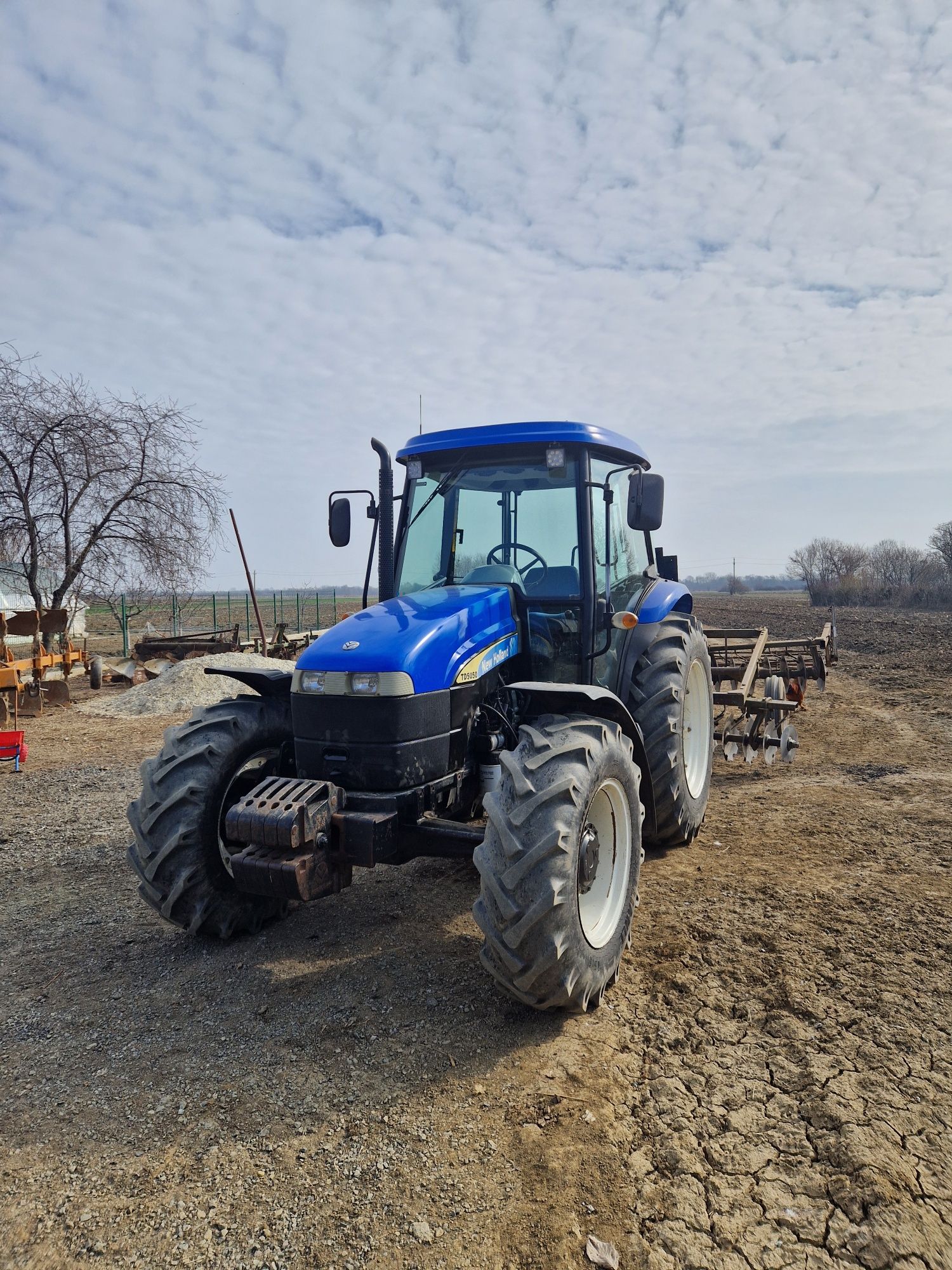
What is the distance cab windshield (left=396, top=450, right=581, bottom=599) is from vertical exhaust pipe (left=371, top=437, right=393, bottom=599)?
2.9 inches

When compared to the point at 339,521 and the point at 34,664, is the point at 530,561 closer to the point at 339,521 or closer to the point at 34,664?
the point at 339,521

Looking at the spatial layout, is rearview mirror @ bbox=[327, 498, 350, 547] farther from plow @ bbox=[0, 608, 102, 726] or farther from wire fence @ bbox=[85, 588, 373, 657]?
wire fence @ bbox=[85, 588, 373, 657]

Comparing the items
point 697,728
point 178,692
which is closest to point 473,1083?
point 697,728

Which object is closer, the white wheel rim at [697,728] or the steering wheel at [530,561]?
the steering wheel at [530,561]

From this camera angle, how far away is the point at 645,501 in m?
4.31

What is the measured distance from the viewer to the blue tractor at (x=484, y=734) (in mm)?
3125

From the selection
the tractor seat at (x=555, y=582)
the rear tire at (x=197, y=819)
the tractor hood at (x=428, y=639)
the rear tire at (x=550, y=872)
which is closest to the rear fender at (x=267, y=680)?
the rear tire at (x=197, y=819)

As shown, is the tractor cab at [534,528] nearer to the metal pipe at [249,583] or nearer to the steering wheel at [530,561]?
the steering wheel at [530,561]

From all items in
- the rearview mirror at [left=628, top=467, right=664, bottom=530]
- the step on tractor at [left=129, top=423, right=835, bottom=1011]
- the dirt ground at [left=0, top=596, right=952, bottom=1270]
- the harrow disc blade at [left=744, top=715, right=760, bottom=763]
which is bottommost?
the dirt ground at [left=0, top=596, right=952, bottom=1270]

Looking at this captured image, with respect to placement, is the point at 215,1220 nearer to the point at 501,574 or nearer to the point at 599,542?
the point at 501,574

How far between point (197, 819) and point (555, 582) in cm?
222

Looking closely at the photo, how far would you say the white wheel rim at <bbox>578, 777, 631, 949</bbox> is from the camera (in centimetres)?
354

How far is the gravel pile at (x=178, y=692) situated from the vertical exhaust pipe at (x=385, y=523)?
789cm

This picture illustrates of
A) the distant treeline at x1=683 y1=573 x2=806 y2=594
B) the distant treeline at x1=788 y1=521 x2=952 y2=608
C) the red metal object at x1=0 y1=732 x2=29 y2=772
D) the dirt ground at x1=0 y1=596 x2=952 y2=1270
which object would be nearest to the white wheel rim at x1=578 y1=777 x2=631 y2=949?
the dirt ground at x1=0 y1=596 x2=952 y2=1270
